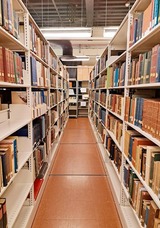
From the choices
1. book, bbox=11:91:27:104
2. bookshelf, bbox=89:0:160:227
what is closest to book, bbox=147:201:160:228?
bookshelf, bbox=89:0:160:227

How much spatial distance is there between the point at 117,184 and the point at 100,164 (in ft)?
3.11

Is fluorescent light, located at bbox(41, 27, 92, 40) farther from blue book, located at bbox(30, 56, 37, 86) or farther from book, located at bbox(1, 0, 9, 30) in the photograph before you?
book, located at bbox(1, 0, 9, 30)

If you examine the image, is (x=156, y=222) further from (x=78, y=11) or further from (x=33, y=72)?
(x=78, y=11)

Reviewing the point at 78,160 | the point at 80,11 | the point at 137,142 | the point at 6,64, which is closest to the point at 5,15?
the point at 6,64

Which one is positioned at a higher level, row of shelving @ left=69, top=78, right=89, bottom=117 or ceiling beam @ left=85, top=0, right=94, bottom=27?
ceiling beam @ left=85, top=0, right=94, bottom=27

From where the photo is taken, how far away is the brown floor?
192 centimetres

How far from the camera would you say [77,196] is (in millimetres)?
2369

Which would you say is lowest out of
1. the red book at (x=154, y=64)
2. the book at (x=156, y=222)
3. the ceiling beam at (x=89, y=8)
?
the book at (x=156, y=222)

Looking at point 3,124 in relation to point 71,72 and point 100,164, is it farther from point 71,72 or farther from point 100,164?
point 71,72

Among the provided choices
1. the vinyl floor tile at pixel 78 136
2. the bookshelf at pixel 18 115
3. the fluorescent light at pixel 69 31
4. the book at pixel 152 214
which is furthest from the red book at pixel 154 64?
the vinyl floor tile at pixel 78 136

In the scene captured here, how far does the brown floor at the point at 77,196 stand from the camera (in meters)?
1.92

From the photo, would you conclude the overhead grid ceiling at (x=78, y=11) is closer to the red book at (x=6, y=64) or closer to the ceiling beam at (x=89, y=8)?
the ceiling beam at (x=89, y=8)

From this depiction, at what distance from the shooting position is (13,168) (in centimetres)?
141

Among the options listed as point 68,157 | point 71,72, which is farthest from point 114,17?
point 68,157
